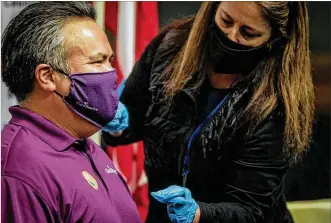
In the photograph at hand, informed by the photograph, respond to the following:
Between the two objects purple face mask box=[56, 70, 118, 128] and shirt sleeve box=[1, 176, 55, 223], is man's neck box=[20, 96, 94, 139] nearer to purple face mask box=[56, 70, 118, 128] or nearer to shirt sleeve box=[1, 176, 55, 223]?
purple face mask box=[56, 70, 118, 128]

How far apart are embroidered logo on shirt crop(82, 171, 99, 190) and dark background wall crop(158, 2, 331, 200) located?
0.80 meters

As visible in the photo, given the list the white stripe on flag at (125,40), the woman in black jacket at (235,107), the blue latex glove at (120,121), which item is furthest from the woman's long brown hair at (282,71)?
the white stripe on flag at (125,40)

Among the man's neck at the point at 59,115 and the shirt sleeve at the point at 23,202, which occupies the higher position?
the man's neck at the point at 59,115

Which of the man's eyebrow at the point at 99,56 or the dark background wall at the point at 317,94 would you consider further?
the dark background wall at the point at 317,94

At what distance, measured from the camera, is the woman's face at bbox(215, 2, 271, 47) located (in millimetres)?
1709

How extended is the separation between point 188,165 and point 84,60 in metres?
0.56

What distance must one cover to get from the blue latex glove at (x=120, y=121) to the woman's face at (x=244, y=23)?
435 mm

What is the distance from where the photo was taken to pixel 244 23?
171 centimetres

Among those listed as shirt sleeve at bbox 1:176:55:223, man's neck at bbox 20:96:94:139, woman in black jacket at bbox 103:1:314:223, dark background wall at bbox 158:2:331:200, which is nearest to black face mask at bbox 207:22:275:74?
woman in black jacket at bbox 103:1:314:223

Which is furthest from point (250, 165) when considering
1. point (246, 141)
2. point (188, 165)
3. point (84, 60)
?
point (84, 60)

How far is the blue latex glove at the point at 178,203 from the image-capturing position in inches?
63.2

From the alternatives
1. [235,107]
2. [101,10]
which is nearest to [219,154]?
[235,107]

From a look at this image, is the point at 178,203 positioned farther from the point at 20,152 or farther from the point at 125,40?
the point at 125,40

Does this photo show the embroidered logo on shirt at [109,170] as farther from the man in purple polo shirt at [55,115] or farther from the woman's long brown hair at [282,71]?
the woman's long brown hair at [282,71]
